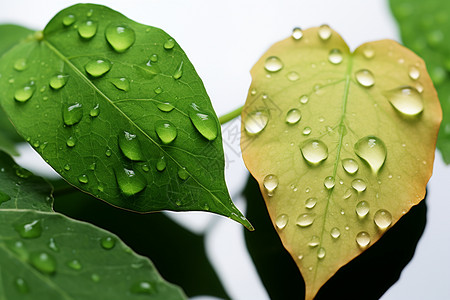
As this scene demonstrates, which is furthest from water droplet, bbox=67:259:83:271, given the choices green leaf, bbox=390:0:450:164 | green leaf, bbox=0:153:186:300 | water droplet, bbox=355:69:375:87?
green leaf, bbox=390:0:450:164

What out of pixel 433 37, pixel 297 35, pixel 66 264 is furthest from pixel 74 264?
pixel 433 37

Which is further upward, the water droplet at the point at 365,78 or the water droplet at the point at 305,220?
the water droplet at the point at 365,78

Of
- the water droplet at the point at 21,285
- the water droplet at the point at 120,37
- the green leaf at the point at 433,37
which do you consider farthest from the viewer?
the green leaf at the point at 433,37

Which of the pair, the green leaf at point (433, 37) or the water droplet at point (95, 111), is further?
the green leaf at point (433, 37)

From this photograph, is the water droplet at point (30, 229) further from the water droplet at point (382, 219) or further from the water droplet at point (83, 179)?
the water droplet at point (382, 219)

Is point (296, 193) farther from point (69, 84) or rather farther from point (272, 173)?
point (69, 84)

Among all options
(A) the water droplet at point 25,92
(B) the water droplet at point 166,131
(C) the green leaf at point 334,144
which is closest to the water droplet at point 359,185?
(C) the green leaf at point 334,144

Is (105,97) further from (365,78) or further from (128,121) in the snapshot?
(365,78)

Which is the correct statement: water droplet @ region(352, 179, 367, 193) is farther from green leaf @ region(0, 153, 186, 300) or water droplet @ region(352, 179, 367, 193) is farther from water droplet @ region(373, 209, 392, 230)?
green leaf @ region(0, 153, 186, 300)
